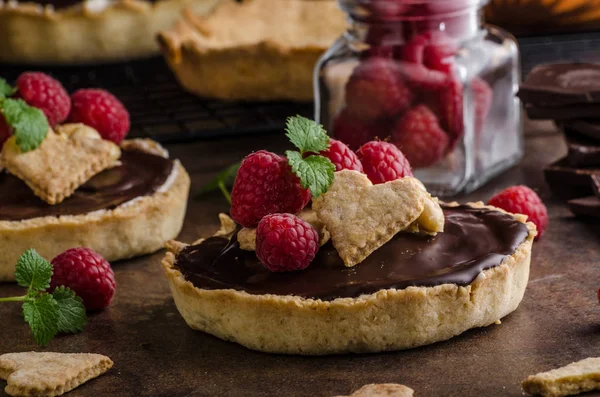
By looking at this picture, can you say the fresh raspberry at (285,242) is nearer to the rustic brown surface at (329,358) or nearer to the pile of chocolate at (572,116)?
the rustic brown surface at (329,358)

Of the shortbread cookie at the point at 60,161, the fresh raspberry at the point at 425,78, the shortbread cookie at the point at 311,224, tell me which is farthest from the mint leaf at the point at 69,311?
the fresh raspberry at the point at 425,78

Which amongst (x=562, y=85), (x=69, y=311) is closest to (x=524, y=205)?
(x=562, y=85)

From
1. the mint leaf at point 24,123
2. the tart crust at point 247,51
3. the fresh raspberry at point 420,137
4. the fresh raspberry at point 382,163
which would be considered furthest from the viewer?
the tart crust at point 247,51

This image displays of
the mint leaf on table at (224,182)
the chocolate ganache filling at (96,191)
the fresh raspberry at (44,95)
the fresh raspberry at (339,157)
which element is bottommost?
the mint leaf on table at (224,182)

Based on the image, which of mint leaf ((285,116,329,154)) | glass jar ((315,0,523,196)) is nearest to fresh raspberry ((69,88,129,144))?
glass jar ((315,0,523,196))

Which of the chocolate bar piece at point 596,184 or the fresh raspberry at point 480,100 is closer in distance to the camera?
the chocolate bar piece at point 596,184

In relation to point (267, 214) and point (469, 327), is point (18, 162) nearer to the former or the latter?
point (267, 214)
